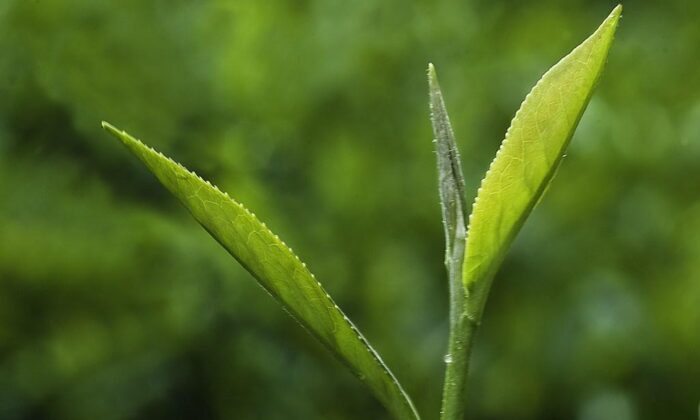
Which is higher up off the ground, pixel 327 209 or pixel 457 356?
pixel 327 209

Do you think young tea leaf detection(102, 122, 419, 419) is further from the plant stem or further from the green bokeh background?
the green bokeh background

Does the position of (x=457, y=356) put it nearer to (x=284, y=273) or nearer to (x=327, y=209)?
(x=284, y=273)

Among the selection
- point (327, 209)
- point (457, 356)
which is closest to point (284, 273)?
point (457, 356)

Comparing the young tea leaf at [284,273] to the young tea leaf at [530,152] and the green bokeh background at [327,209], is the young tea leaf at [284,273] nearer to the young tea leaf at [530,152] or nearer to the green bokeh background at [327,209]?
the young tea leaf at [530,152]

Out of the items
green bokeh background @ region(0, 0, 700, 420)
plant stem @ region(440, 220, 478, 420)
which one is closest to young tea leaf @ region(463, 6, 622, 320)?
plant stem @ region(440, 220, 478, 420)

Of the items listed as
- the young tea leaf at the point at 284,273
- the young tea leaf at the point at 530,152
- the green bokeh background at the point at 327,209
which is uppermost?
the green bokeh background at the point at 327,209

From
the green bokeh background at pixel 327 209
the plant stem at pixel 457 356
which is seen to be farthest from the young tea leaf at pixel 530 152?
the green bokeh background at pixel 327 209

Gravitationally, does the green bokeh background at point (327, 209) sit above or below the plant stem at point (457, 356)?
above
